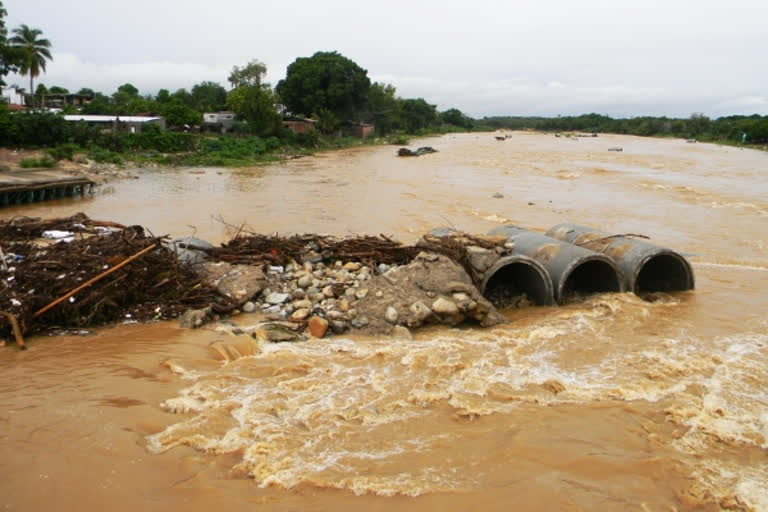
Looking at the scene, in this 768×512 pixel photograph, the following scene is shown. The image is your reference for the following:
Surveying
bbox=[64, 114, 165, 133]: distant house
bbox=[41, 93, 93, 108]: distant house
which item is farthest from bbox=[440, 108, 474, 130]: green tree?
bbox=[64, 114, 165, 133]: distant house

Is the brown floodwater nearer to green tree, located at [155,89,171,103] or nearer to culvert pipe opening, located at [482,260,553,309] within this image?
culvert pipe opening, located at [482,260,553,309]

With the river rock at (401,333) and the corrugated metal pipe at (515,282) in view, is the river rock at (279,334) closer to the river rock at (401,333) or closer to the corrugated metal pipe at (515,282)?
the river rock at (401,333)

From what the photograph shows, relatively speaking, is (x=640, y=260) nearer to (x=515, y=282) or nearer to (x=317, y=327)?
(x=515, y=282)

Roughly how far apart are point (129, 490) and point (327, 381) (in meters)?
2.16

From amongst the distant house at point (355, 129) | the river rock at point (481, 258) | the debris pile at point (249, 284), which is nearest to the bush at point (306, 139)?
the distant house at point (355, 129)

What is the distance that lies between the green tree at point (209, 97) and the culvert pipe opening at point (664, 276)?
57467 mm

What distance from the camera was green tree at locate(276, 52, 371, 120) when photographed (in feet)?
179

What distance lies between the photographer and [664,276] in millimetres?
9086

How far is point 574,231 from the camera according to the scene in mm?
9562

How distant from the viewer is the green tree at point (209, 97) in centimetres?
6098

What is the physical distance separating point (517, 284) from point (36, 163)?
24529 millimetres

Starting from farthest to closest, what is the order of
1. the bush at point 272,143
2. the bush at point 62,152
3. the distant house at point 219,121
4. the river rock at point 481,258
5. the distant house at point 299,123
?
the distant house at point 299,123
the distant house at point 219,121
the bush at point 272,143
the bush at point 62,152
the river rock at point 481,258

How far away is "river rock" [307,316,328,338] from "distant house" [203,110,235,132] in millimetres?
42867

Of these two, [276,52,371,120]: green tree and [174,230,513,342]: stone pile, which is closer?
[174,230,513,342]: stone pile
